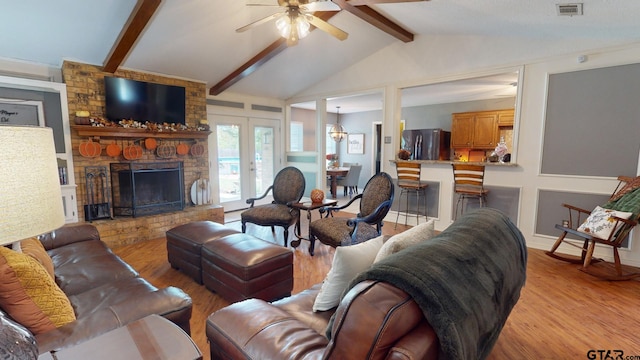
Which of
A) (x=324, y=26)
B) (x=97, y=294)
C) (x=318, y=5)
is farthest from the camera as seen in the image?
(x=324, y=26)

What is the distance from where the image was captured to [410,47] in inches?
184

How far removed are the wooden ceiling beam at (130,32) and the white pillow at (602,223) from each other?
16.1 feet

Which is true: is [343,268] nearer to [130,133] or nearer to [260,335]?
[260,335]

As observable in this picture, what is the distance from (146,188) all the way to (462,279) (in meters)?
4.66

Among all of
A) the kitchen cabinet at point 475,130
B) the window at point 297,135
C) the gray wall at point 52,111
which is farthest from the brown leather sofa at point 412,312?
the window at point 297,135

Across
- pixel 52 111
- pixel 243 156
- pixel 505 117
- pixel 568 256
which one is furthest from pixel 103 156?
pixel 505 117

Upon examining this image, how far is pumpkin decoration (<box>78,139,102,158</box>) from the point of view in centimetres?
386

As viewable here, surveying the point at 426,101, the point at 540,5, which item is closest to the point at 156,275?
the point at 540,5

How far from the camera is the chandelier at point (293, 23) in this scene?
266 cm

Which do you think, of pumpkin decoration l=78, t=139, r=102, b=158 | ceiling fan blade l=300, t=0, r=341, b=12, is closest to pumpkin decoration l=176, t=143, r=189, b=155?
pumpkin decoration l=78, t=139, r=102, b=158

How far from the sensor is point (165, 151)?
4.64 m

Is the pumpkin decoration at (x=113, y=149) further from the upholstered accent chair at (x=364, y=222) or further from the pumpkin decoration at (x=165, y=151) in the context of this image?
the upholstered accent chair at (x=364, y=222)

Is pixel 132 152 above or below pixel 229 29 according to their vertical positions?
below

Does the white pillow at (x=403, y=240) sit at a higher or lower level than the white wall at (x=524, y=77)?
lower
